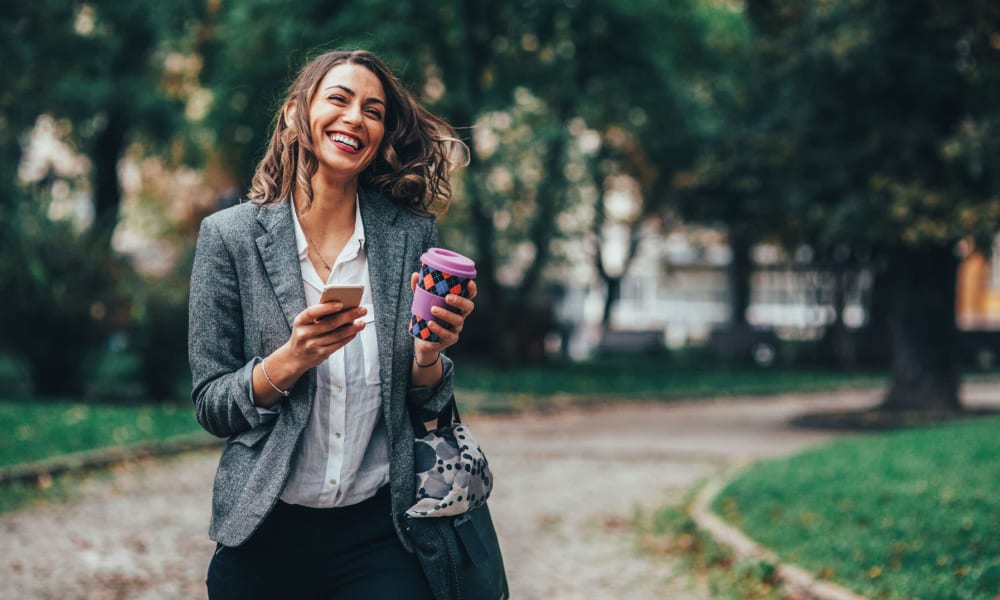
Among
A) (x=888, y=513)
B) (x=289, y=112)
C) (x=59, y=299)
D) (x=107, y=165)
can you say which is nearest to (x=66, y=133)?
(x=107, y=165)

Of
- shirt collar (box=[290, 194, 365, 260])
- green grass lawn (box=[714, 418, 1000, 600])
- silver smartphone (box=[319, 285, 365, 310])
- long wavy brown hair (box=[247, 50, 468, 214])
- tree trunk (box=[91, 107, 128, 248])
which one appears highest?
tree trunk (box=[91, 107, 128, 248])

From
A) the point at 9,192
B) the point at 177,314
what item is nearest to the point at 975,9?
the point at 9,192

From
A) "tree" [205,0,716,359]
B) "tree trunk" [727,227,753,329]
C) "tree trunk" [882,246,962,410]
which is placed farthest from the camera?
"tree trunk" [727,227,753,329]

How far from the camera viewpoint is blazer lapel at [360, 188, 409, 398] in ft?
7.68

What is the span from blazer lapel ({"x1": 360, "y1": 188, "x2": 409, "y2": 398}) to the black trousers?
0.94 ft

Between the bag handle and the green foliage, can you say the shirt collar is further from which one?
the green foliage

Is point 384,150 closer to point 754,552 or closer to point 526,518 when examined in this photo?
point 754,552

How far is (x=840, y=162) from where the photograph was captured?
46.2 feet

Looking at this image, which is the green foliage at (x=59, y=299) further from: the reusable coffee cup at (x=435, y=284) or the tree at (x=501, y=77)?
the reusable coffee cup at (x=435, y=284)

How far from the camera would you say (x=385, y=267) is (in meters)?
2.44

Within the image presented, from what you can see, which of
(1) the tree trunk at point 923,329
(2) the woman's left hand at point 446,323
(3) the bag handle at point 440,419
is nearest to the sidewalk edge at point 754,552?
(3) the bag handle at point 440,419

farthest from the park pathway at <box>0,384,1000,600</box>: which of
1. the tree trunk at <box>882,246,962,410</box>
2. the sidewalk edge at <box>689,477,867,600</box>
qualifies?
the tree trunk at <box>882,246,962,410</box>

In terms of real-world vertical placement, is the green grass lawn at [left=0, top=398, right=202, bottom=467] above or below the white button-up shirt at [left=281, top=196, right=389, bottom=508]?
below

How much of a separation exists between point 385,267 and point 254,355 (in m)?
0.34
